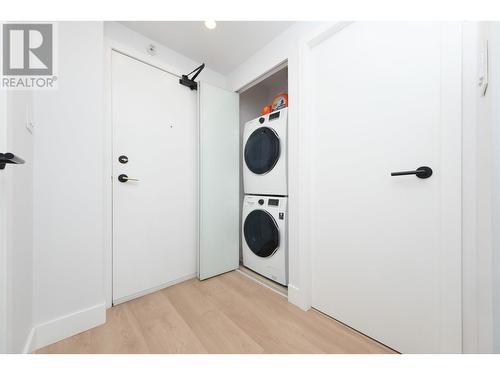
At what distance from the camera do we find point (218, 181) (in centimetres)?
197

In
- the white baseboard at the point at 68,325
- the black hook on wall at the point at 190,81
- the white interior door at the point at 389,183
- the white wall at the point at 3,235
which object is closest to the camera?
the white wall at the point at 3,235

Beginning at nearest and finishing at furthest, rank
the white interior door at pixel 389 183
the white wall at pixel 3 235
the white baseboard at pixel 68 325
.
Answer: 1. the white wall at pixel 3 235
2. the white interior door at pixel 389 183
3. the white baseboard at pixel 68 325

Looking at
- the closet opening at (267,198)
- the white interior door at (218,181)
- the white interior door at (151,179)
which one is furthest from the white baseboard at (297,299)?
the white interior door at (151,179)

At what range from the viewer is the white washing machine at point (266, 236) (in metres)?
1.66

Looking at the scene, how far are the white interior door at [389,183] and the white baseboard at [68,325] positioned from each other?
1458 mm

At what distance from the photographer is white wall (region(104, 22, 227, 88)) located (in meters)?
1.47

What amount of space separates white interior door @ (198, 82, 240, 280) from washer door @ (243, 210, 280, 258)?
0.21 m

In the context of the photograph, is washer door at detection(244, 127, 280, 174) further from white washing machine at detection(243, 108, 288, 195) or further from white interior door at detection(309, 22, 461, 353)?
white interior door at detection(309, 22, 461, 353)

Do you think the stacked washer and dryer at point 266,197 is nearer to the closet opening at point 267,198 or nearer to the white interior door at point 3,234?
the closet opening at point 267,198

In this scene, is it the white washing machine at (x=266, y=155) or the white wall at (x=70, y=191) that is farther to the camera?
the white washing machine at (x=266, y=155)

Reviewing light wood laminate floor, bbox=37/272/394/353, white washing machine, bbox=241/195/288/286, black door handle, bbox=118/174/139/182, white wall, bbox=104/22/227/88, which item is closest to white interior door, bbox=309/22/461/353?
light wood laminate floor, bbox=37/272/394/353
